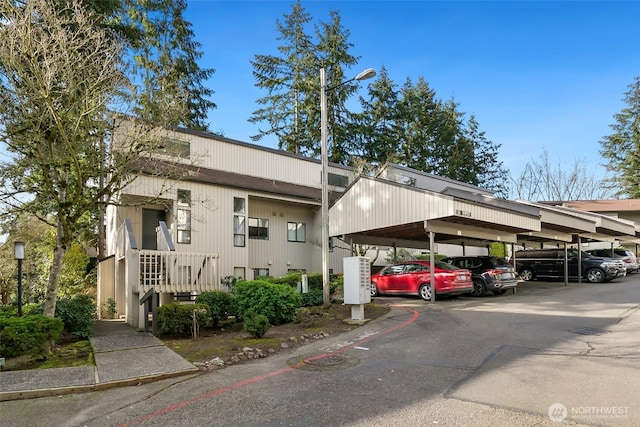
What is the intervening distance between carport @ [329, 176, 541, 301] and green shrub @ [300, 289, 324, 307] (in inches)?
123

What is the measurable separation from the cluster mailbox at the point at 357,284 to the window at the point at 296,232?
37.7ft

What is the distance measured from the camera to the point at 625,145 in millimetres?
51031

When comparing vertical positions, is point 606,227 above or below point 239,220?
below

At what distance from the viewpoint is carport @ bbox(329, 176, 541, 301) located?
14.1 metres

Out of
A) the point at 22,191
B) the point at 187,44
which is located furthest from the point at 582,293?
the point at 187,44

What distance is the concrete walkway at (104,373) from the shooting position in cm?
610

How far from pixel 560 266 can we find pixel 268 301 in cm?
1829

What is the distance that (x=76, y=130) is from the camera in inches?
369

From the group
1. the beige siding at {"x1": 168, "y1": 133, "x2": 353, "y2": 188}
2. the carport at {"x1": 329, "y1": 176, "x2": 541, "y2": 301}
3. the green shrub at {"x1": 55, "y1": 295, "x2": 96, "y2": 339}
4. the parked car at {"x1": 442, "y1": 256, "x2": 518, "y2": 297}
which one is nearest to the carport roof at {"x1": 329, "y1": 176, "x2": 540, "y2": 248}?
the carport at {"x1": 329, "y1": 176, "x2": 541, "y2": 301}

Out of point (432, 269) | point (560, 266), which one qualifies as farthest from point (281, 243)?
point (560, 266)

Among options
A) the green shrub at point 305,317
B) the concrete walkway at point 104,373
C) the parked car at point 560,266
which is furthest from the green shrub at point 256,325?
the parked car at point 560,266

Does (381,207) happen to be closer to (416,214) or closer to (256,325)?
(416,214)

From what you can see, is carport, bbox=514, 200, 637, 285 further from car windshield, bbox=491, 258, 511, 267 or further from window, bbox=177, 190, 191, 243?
window, bbox=177, 190, 191, 243

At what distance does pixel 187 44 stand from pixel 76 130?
88.6 feet
